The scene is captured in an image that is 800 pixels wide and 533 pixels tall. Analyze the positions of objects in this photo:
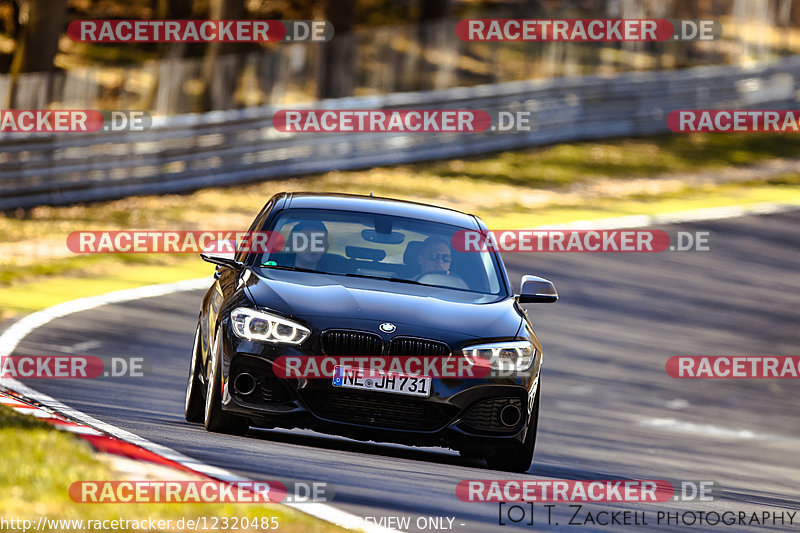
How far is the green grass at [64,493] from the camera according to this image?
231 inches

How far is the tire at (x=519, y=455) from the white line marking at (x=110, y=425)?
6.31 ft

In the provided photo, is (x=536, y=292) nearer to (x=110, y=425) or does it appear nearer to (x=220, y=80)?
(x=110, y=425)

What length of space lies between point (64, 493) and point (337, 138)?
21664 mm

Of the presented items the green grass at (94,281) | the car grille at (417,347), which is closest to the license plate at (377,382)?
the car grille at (417,347)

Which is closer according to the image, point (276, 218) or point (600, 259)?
point (276, 218)

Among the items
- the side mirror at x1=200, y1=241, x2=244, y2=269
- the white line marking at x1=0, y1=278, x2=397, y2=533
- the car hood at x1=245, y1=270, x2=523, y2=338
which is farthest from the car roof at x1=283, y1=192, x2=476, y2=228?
the white line marking at x1=0, y1=278, x2=397, y2=533

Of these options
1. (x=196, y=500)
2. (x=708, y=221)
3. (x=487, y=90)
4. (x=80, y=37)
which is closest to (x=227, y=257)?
(x=196, y=500)

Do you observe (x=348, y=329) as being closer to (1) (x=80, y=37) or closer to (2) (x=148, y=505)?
(2) (x=148, y=505)

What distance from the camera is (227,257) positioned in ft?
30.8

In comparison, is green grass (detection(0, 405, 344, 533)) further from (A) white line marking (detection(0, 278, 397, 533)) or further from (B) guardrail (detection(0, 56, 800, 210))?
(B) guardrail (detection(0, 56, 800, 210))

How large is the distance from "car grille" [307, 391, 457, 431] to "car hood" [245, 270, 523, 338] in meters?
0.37

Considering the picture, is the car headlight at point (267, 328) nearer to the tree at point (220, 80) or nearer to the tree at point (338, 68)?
the tree at point (220, 80)

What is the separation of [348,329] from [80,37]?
34.6 metres

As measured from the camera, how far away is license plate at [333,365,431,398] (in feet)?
26.7
